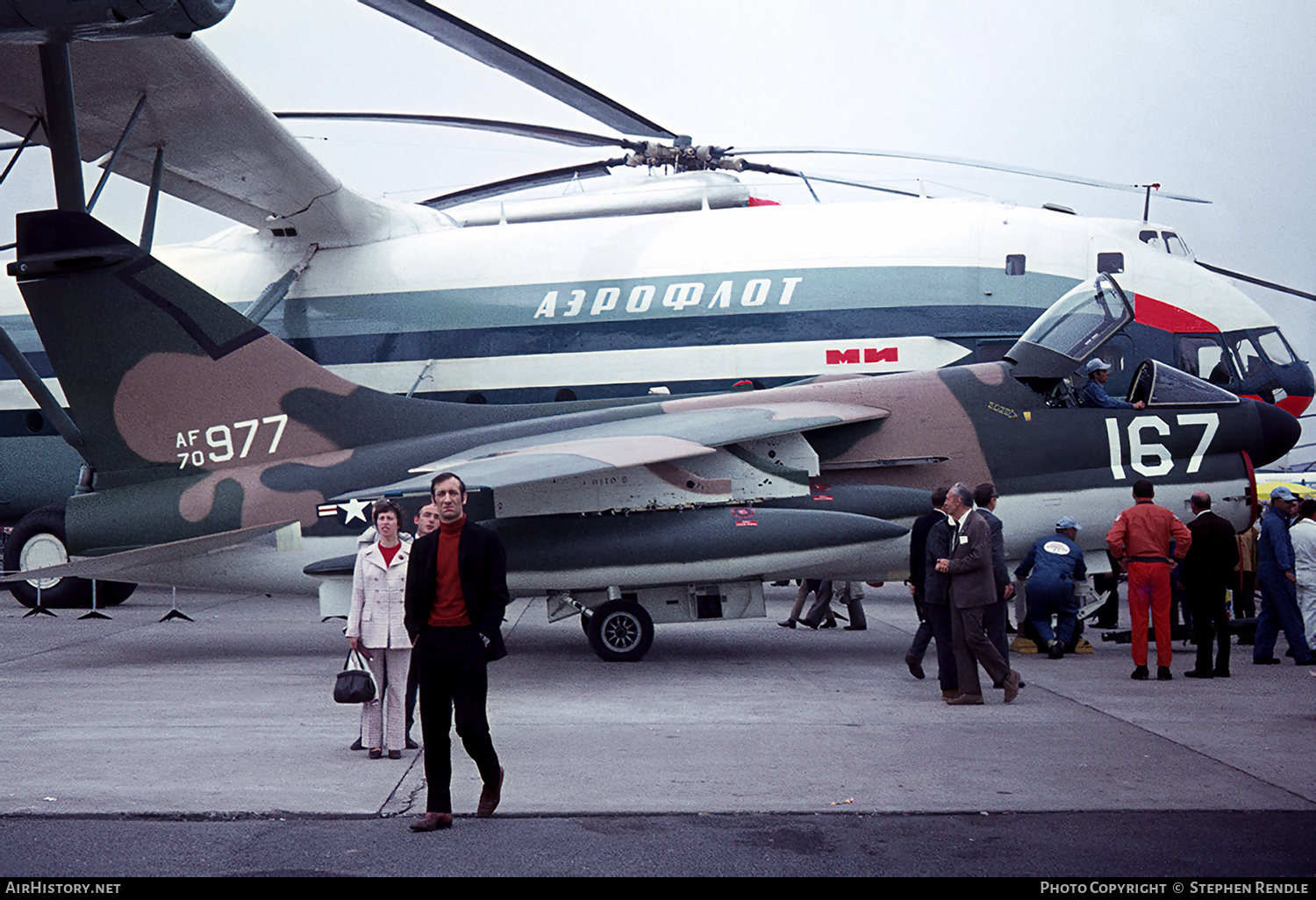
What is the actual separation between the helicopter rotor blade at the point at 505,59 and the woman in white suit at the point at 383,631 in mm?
5397

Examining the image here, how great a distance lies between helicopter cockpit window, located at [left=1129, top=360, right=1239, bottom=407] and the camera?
1212 centimetres

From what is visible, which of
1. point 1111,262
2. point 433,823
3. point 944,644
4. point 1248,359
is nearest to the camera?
point 433,823

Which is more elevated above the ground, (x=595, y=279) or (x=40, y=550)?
(x=595, y=279)

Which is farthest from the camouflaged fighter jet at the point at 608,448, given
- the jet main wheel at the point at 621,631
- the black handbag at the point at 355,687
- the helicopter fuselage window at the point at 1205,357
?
the black handbag at the point at 355,687

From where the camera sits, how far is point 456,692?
5.73m

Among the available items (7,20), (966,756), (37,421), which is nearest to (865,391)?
(966,756)

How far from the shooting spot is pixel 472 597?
18.9ft

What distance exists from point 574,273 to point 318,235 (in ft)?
12.3

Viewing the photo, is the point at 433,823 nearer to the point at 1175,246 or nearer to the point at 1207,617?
the point at 1207,617

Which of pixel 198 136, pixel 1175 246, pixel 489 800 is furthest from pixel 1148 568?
pixel 198 136

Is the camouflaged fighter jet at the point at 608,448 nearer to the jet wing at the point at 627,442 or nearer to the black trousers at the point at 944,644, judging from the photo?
the jet wing at the point at 627,442

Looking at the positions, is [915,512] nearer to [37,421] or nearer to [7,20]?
[7,20]

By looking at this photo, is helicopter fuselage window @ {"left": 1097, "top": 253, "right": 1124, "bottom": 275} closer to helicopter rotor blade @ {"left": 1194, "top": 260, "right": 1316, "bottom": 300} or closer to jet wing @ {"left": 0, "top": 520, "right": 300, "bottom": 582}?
helicopter rotor blade @ {"left": 1194, "top": 260, "right": 1316, "bottom": 300}

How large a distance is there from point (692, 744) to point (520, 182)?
688 inches
